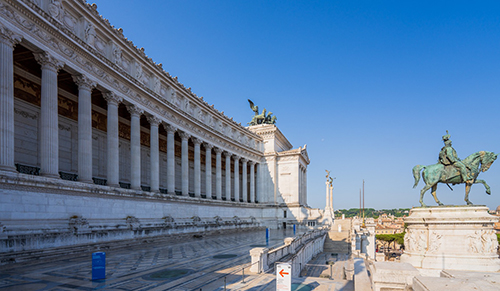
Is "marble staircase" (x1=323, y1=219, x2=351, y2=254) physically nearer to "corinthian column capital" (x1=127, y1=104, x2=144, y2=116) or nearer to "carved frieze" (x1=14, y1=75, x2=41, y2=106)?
"corinthian column capital" (x1=127, y1=104, x2=144, y2=116)

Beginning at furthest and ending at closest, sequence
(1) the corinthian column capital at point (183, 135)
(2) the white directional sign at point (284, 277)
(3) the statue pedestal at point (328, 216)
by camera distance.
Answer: (3) the statue pedestal at point (328, 216) < (1) the corinthian column capital at point (183, 135) < (2) the white directional sign at point (284, 277)

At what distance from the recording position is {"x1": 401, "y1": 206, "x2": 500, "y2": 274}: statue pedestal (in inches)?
651

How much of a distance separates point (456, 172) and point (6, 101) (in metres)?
29.0

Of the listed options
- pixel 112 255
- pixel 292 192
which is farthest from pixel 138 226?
pixel 292 192

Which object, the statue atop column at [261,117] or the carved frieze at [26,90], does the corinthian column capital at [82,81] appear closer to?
the carved frieze at [26,90]

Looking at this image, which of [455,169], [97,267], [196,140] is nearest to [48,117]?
[97,267]

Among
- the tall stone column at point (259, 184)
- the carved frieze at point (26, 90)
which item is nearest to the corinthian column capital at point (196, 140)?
the carved frieze at point (26, 90)

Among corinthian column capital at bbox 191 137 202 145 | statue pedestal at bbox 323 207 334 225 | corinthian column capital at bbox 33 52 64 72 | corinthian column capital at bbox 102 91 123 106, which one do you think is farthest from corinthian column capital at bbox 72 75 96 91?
statue pedestal at bbox 323 207 334 225

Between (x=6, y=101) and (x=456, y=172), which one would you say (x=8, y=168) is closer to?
(x=6, y=101)

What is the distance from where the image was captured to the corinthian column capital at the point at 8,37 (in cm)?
1947

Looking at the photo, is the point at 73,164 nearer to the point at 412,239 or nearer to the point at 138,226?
the point at 138,226

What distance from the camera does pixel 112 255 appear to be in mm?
20078

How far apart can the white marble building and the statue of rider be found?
974 inches

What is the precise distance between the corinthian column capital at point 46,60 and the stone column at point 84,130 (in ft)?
9.21
